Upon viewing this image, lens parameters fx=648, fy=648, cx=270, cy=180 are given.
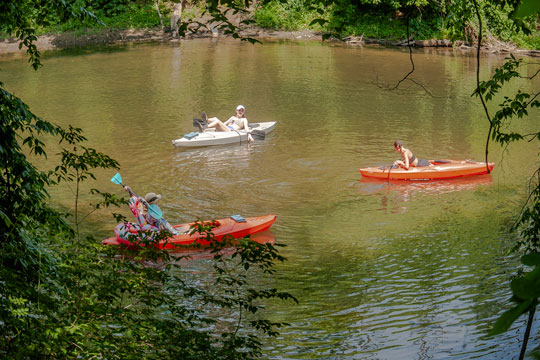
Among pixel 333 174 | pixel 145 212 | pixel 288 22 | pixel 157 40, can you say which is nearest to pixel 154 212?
pixel 145 212

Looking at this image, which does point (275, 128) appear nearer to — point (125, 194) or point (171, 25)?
point (125, 194)

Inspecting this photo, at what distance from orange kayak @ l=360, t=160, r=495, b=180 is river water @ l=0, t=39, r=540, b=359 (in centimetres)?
22

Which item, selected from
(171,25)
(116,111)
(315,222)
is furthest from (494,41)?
(315,222)

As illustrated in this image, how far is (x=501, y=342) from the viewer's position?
700 centimetres

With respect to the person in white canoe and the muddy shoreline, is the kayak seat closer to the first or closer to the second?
the person in white canoe

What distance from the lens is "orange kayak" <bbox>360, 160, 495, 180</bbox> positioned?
1411 cm

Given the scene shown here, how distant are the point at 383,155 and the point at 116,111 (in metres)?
8.69

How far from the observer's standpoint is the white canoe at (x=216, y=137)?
54.2 ft

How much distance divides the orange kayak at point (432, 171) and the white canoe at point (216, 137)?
160 inches

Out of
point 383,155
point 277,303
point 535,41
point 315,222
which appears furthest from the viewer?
point 535,41

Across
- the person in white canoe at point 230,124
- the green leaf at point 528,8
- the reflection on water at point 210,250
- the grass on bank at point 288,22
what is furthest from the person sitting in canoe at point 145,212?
the grass on bank at point 288,22

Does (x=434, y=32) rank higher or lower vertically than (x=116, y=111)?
higher

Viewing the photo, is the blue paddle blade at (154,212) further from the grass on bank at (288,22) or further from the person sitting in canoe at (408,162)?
the grass on bank at (288,22)

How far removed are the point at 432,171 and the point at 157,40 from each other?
70.5 feet
